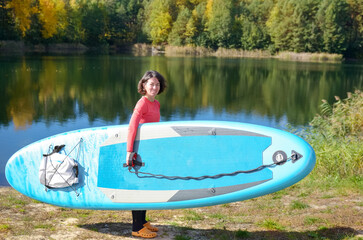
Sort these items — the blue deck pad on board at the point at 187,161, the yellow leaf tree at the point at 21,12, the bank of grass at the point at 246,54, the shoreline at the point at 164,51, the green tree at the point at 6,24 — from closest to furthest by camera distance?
the blue deck pad on board at the point at 187,161 < the green tree at the point at 6,24 < the yellow leaf tree at the point at 21,12 < the shoreline at the point at 164,51 < the bank of grass at the point at 246,54

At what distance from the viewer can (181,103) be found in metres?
17.4

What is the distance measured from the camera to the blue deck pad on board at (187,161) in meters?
3.58

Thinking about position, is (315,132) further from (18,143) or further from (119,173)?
(18,143)

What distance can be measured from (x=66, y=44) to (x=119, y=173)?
176 ft

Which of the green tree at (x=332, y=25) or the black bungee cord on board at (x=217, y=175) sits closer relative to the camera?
the black bungee cord on board at (x=217, y=175)

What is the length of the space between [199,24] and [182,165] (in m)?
58.5

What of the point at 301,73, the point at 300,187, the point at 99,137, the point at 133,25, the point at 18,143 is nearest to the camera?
the point at 99,137

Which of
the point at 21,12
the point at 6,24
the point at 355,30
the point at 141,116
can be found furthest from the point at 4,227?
the point at 355,30

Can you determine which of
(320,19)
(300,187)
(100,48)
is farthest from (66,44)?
(300,187)

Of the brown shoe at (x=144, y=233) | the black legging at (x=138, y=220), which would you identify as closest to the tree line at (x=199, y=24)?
the black legging at (x=138, y=220)

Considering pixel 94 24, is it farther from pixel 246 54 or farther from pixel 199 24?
pixel 246 54

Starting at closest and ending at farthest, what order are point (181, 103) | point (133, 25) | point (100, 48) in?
point (181, 103) < point (100, 48) < point (133, 25)

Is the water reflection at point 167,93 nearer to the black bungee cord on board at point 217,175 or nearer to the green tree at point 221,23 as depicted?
the black bungee cord on board at point 217,175

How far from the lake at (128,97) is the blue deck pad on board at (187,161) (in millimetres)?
3913
